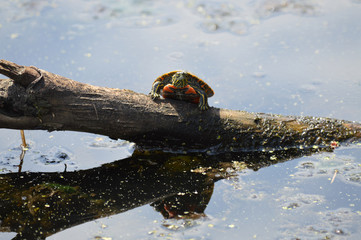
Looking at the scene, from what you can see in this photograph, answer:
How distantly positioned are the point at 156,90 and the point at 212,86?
1.61 meters

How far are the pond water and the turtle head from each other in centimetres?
82

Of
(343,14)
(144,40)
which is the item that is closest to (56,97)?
(144,40)

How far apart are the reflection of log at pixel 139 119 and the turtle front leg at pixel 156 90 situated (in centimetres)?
7

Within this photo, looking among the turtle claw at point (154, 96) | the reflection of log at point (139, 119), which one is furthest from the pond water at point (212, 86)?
the turtle claw at point (154, 96)

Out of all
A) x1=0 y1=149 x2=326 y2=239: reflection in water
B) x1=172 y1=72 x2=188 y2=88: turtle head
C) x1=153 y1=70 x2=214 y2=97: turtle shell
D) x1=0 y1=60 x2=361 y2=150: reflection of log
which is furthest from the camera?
x1=153 y1=70 x2=214 y2=97: turtle shell

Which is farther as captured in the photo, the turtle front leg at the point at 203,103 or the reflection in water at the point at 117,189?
the turtle front leg at the point at 203,103

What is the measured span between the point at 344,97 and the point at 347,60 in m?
1.05

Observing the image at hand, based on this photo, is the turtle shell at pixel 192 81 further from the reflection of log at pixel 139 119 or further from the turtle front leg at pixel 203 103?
the reflection of log at pixel 139 119

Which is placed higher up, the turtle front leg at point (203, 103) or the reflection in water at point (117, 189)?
the turtle front leg at point (203, 103)

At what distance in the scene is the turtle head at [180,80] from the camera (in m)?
5.17

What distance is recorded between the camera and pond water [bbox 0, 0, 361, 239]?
427 cm

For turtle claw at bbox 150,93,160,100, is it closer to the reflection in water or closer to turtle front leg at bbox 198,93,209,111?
turtle front leg at bbox 198,93,209,111

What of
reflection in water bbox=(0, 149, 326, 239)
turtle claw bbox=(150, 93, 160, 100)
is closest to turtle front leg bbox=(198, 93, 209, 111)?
turtle claw bbox=(150, 93, 160, 100)

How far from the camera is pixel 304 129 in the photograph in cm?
541
